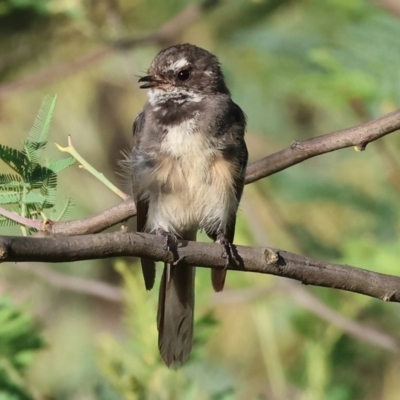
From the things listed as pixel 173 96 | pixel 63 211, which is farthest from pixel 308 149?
pixel 173 96

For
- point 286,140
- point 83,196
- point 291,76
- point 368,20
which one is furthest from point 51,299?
point 368,20

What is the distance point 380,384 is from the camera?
22.0ft

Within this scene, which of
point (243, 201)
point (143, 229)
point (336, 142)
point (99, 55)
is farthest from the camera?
point (99, 55)

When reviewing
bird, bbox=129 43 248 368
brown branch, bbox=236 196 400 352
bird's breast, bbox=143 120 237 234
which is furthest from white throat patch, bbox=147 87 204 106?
brown branch, bbox=236 196 400 352

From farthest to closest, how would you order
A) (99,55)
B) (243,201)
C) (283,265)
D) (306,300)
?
(99,55), (243,201), (306,300), (283,265)

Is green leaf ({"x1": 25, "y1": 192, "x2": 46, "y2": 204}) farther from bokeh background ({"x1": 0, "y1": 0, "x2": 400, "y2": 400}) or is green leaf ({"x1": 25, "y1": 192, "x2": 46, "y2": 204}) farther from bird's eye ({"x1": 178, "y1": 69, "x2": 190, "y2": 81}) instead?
bird's eye ({"x1": 178, "y1": 69, "x2": 190, "y2": 81})

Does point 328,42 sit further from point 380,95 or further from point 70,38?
point 70,38

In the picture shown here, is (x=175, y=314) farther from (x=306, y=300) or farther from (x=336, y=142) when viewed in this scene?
(x=336, y=142)

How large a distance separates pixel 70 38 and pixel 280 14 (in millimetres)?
1563

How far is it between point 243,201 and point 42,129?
254cm

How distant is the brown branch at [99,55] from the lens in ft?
18.8

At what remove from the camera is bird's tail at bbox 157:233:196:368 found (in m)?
4.06

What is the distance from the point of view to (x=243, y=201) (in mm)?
5484

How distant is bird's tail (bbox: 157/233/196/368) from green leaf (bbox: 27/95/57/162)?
1.19 m
